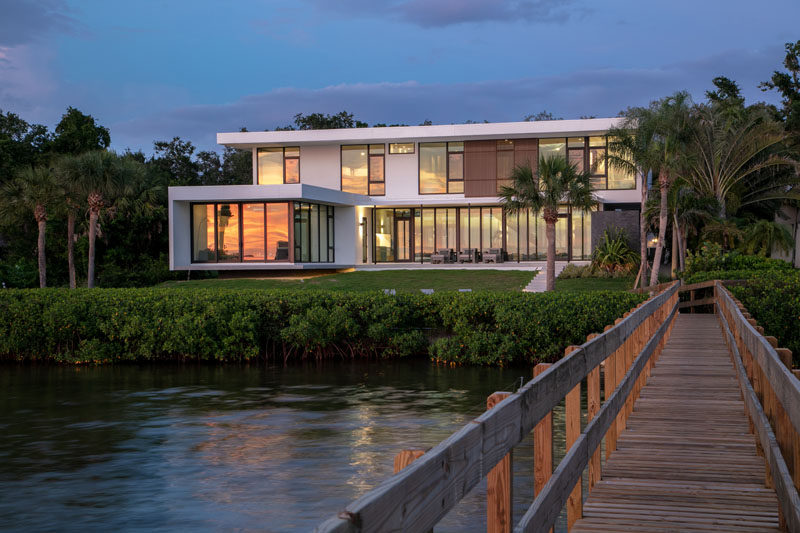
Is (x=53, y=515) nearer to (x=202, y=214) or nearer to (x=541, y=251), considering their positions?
(x=202, y=214)

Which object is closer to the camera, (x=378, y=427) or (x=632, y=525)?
(x=632, y=525)

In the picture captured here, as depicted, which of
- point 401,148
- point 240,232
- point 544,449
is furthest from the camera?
point 401,148

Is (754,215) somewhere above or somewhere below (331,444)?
above

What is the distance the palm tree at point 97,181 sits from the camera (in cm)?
3725

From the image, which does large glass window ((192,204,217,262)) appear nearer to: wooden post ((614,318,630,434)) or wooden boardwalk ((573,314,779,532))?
wooden boardwalk ((573,314,779,532))

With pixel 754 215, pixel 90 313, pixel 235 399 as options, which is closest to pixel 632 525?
pixel 235 399

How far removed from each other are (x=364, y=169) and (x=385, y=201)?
225 cm

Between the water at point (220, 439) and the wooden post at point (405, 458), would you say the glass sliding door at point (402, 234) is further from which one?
the wooden post at point (405, 458)

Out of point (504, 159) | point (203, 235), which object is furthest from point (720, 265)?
point (203, 235)

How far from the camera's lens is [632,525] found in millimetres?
5469

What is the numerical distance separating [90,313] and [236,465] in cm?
1435

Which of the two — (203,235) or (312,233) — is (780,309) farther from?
(203,235)

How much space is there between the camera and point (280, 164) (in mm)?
47000

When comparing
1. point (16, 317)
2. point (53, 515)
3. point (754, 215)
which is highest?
point (754, 215)
